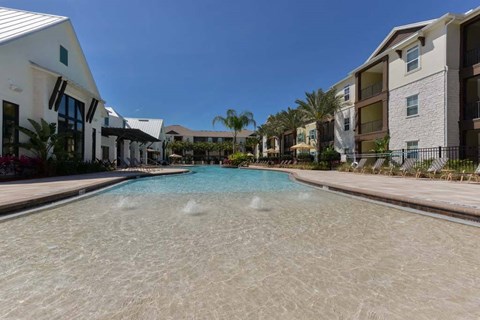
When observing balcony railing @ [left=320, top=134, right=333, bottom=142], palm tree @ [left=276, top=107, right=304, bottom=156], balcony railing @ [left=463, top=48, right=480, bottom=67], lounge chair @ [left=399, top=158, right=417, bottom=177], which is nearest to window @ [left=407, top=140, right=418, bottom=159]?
lounge chair @ [left=399, top=158, right=417, bottom=177]

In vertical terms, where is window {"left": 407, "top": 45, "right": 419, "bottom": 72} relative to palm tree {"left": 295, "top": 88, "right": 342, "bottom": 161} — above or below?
above

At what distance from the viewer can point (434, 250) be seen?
3.79 m

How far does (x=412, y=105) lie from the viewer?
1845 centimetres

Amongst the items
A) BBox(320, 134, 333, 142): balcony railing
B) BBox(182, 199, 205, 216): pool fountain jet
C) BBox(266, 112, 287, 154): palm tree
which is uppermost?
BBox(266, 112, 287, 154): palm tree

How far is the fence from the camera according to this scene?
43.3 feet

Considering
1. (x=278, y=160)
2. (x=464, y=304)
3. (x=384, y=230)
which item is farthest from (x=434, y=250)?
(x=278, y=160)

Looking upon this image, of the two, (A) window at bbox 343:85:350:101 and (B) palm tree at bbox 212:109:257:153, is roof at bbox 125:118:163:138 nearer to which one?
(B) palm tree at bbox 212:109:257:153

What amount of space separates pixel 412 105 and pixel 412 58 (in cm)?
338

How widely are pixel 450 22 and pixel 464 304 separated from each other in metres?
19.4

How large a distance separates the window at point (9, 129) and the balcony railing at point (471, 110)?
25.7m

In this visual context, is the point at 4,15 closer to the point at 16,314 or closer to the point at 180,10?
the point at 180,10

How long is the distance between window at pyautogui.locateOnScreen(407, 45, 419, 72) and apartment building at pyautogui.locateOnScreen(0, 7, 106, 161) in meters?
23.6

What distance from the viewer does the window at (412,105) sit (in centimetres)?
1811

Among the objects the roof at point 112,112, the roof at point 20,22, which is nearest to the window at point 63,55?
the roof at point 20,22
